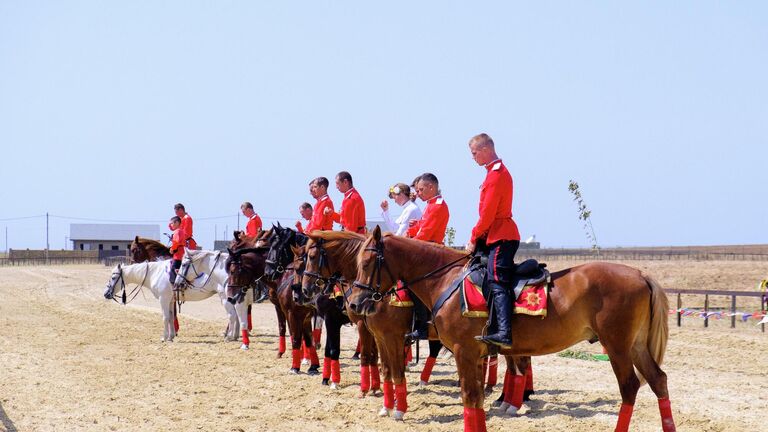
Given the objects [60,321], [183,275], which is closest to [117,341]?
[183,275]

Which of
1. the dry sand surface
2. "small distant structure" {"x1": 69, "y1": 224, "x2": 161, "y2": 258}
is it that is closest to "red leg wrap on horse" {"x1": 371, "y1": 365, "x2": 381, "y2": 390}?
the dry sand surface

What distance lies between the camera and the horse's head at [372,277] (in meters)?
8.80

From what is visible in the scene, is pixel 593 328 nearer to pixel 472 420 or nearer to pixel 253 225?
pixel 472 420

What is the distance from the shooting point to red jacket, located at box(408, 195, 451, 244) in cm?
1031

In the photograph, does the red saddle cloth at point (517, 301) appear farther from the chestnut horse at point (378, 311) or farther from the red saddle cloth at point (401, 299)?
the chestnut horse at point (378, 311)

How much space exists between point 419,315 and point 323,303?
246cm

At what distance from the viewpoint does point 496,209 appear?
27.1 feet

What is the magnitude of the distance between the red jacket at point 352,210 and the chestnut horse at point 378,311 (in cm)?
162

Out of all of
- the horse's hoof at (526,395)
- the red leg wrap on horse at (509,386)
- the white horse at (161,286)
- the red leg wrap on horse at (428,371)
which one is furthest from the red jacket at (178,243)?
the red leg wrap on horse at (509,386)

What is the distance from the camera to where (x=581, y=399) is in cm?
1061

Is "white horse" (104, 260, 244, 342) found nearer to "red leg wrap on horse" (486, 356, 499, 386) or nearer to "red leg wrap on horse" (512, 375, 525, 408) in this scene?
"red leg wrap on horse" (486, 356, 499, 386)

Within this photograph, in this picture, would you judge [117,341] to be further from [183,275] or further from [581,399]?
[581,399]

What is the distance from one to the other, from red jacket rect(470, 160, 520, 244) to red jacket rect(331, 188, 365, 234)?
392cm

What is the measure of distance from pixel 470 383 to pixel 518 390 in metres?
1.95
